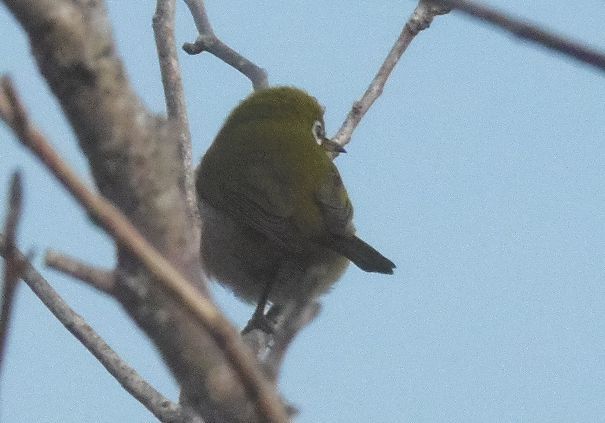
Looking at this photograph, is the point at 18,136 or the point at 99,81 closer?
the point at 18,136

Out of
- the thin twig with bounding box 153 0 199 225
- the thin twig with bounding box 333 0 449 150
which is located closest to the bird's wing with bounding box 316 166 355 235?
the thin twig with bounding box 333 0 449 150

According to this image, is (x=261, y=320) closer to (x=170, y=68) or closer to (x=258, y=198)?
(x=258, y=198)

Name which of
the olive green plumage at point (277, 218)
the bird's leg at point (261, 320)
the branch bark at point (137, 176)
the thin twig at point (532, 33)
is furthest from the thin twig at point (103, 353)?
the thin twig at point (532, 33)

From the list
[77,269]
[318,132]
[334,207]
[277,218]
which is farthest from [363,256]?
[77,269]

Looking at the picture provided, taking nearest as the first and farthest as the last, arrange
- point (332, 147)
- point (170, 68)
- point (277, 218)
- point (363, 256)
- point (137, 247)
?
point (137, 247) → point (170, 68) → point (363, 256) → point (277, 218) → point (332, 147)

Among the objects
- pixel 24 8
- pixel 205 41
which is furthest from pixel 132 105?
pixel 205 41

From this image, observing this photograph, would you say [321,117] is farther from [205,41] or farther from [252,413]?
[252,413]
